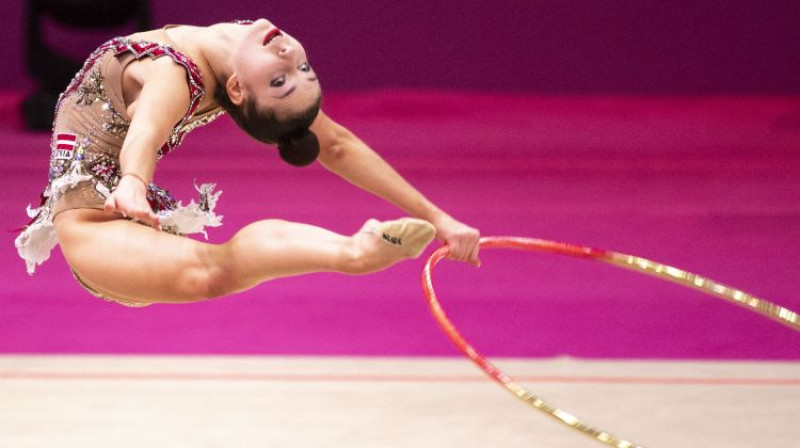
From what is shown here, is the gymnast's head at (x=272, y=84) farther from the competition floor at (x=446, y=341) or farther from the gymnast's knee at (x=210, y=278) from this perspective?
the competition floor at (x=446, y=341)

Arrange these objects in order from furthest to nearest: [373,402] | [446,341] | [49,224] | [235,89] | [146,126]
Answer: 1. [446,341]
2. [373,402]
3. [49,224]
4. [235,89]
5. [146,126]

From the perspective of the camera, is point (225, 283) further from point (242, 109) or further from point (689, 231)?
point (689, 231)

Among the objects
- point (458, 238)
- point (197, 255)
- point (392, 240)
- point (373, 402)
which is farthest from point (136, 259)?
point (373, 402)

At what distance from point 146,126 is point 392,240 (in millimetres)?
429

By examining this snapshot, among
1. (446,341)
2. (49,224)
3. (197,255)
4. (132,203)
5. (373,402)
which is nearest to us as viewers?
(132,203)

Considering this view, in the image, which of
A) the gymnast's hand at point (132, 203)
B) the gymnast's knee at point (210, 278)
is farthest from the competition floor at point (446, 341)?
the gymnast's hand at point (132, 203)

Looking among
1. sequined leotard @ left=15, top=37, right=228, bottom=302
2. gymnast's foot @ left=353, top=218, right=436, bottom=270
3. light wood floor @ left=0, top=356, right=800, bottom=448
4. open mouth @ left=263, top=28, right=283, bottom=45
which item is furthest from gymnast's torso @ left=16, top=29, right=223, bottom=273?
light wood floor @ left=0, top=356, right=800, bottom=448

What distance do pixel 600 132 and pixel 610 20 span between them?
62 centimetres

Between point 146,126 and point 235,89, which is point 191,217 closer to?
point 235,89

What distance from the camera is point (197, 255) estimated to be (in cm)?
199

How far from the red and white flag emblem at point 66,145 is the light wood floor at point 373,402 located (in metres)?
0.83

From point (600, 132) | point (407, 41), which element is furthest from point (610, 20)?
point (407, 41)

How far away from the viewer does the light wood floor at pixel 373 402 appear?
2.80 m

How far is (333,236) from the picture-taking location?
6.13 ft
